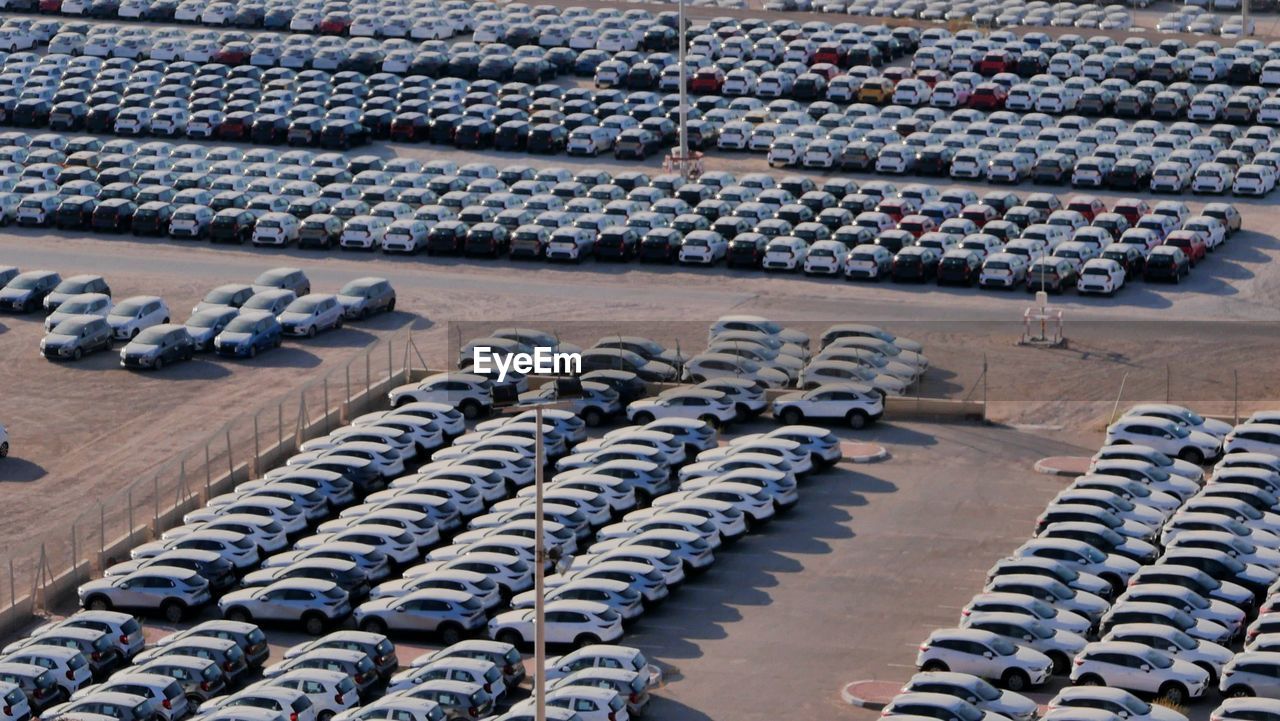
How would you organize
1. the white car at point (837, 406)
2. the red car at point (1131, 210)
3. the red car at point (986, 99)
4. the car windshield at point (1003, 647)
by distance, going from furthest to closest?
1. the red car at point (986, 99)
2. the red car at point (1131, 210)
3. the white car at point (837, 406)
4. the car windshield at point (1003, 647)

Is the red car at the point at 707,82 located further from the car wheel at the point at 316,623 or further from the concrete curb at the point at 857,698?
the concrete curb at the point at 857,698

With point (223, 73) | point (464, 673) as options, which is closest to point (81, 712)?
point (464, 673)


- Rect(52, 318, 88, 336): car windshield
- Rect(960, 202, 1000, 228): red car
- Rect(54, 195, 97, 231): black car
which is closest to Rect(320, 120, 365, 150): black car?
Rect(54, 195, 97, 231): black car

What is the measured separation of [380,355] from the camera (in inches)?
3595

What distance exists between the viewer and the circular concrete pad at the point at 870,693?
61.5 meters

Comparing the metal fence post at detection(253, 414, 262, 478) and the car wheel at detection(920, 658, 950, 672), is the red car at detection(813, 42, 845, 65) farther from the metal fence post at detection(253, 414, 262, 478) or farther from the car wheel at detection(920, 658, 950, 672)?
the car wheel at detection(920, 658, 950, 672)

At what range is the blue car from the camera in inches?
3578

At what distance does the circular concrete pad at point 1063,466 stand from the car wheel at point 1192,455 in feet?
8.45

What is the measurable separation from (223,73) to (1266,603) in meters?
77.9

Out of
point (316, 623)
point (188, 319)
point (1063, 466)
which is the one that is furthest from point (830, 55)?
point (316, 623)

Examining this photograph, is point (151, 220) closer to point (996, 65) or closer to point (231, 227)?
point (231, 227)

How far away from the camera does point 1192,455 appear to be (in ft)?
261

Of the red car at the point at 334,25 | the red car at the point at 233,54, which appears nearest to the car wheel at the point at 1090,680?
the red car at the point at 233,54

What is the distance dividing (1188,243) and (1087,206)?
6.12 metres
